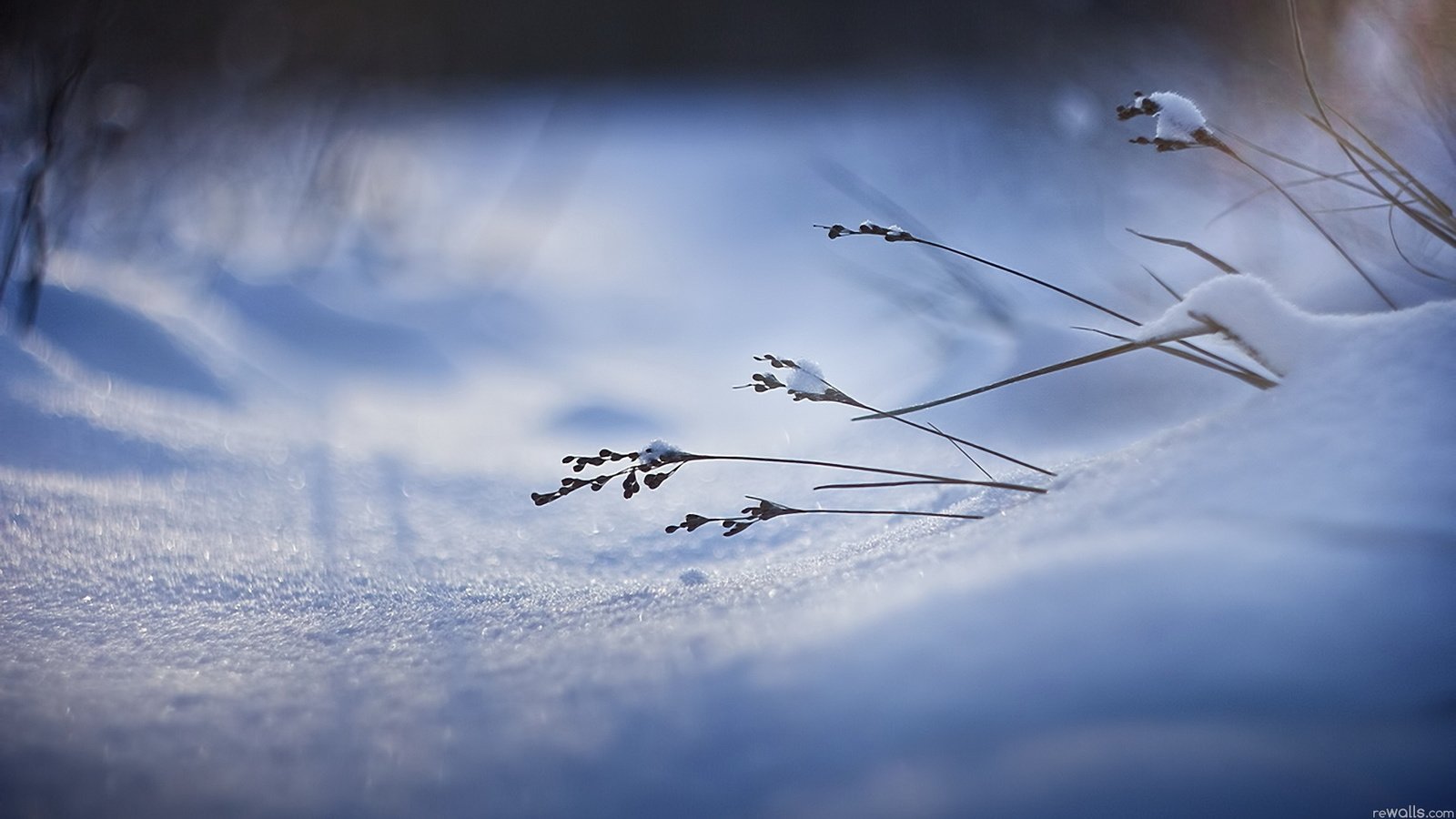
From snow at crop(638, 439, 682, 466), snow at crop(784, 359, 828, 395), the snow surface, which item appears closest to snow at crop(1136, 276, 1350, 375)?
the snow surface

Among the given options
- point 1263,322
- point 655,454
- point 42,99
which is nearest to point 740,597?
point 655,454

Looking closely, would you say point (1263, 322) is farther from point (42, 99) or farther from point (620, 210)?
point (42, 99)

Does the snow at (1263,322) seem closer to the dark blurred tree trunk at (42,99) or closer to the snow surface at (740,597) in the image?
the snow surface at (740,597)

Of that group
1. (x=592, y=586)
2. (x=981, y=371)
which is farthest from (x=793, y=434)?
(x=592, y=586)

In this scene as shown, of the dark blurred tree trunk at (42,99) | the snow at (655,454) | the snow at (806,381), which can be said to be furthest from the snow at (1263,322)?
the dark blurred tree trunk at (42,99)

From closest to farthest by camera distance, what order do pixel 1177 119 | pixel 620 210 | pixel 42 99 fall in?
pixel 1177 119 → pixel 42 99 → pixel 620 210

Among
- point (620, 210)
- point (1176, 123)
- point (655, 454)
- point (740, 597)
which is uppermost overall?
point (620, 210)

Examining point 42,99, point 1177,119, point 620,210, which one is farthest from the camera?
point 620,210

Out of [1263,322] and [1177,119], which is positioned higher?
[1177,119]
